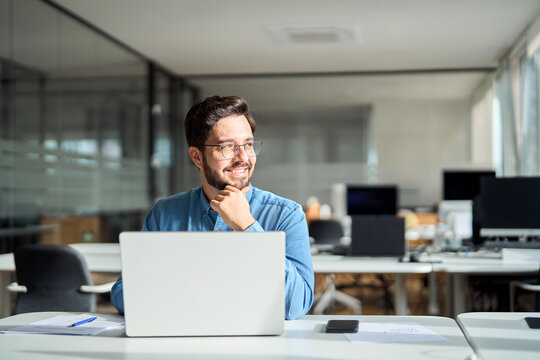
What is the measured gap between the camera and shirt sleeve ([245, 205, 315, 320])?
5.29 ft

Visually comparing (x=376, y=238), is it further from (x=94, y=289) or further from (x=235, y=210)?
(x=235, y=210)

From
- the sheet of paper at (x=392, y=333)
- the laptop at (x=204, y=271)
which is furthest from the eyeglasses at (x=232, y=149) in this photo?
the sheet of paper at (x=392, y=333)

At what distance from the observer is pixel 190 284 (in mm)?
1342

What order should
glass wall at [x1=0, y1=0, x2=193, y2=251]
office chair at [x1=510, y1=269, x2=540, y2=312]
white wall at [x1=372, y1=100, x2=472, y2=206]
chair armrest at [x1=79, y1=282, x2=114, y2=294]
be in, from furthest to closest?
white wall at [x1=372, y1=100, x2=472, y2=206]
glass wall at [x1=0, y1=0, x2=193, y2=251]
office chair at [x1=510, y1=269, x2=540, y2=312]
chair armrest at [x1=79, y1=282, x2=114, y2=294]

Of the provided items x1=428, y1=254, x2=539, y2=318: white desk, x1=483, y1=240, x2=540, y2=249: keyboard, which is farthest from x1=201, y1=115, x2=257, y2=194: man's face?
x1=483, y1=240, x2=540, y2=249: keyboard

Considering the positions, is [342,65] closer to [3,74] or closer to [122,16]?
[122,16]

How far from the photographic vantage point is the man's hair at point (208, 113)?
72.2 inches

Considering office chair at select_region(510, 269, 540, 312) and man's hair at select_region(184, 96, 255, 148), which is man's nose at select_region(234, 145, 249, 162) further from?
office chair at select_region(510, 269, 540, 312)

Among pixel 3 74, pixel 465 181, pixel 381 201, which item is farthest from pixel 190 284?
pixel 465 181

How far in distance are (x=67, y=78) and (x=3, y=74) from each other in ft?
4.19

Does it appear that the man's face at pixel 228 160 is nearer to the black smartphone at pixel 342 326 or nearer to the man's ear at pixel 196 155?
the man's ear at pixel 196 155

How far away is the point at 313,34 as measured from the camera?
6898 millimetres

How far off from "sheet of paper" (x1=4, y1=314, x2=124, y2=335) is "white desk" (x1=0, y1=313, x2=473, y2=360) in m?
0.04

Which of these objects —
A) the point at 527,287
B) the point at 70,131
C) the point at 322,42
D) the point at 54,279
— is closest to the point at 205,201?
the point at 54,279
